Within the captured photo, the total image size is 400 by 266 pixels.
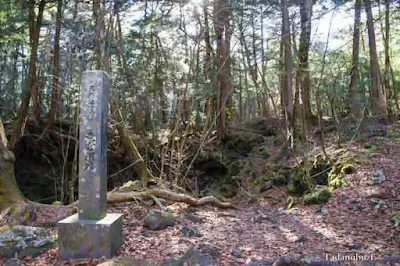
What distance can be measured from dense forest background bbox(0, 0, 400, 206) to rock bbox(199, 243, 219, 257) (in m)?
3.46

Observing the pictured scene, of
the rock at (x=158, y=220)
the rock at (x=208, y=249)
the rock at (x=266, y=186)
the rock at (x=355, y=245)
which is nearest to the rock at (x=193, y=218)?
the rock at (x=158, y=220)

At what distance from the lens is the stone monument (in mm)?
3883

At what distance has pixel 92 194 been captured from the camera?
4.05m

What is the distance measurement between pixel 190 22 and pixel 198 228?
5579 millimetres

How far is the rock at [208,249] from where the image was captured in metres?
4.13

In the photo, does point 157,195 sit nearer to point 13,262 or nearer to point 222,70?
point 13,262

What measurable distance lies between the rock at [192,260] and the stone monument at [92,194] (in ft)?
2.49

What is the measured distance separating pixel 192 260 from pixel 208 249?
0.46 meters

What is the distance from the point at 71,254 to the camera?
3887mm

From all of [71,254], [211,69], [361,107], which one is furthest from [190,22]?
[71,254]

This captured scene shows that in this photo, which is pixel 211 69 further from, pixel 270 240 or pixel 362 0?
pixel 270 240

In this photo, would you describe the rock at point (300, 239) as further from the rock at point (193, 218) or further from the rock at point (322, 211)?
the rock at point (193, 218)

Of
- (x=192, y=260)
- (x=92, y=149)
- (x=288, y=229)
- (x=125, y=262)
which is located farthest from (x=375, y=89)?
(x=125, y=262)

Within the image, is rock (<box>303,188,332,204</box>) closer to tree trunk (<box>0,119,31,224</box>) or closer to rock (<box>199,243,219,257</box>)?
rock (<box>199,243,219,257</box>)
